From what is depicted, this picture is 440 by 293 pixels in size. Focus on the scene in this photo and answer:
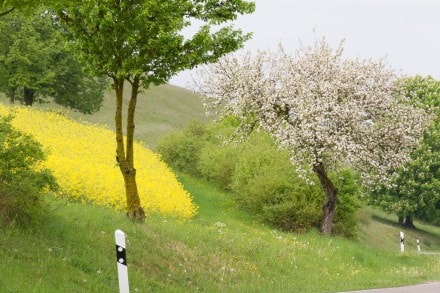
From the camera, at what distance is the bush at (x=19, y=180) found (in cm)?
1091

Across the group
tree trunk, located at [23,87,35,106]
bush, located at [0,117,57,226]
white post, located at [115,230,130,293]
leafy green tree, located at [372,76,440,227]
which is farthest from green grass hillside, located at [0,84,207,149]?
white post, located at [115,230,130,293]

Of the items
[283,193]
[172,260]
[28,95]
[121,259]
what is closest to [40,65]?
[28,95]

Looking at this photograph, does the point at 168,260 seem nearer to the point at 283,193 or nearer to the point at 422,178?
the point at 283,193

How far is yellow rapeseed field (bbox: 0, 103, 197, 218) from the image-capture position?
20969 millimetres

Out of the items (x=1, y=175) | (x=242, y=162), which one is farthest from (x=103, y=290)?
(x=242, y=162)

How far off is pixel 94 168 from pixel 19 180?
11993mm

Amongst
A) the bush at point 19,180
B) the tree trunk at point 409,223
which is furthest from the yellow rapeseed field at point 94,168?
the tree trunk at point 409,223

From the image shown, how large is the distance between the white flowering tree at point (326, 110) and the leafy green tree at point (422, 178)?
64.7 feet

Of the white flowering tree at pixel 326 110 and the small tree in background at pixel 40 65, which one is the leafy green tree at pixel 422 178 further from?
the small tree in background at pixel 40 65

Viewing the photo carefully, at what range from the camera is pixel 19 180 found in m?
11.0

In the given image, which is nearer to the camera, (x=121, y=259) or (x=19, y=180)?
(x=121, y=259)

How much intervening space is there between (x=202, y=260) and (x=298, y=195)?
16.2 m

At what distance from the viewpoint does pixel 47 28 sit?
42.4 metres

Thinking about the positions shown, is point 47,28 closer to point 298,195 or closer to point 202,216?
point 202,216
